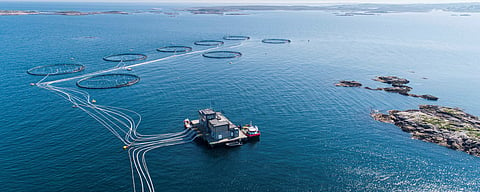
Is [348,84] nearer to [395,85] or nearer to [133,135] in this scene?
[395,85]

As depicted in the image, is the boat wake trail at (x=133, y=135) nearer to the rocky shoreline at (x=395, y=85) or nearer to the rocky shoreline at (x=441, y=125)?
the rocky shoreline at (x=441, y=125)

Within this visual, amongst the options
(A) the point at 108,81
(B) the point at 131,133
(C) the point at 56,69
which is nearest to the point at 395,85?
(B) the point at 131,133

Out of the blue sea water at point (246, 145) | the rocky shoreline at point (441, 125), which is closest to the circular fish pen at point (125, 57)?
the blue sea water at point (246, 145)

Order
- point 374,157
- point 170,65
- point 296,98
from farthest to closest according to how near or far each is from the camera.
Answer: point 170,65, point 296,98, point 374,157

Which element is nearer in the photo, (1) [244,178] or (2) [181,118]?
(1) [244,178]

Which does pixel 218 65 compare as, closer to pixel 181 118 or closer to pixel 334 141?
pixel 181 118

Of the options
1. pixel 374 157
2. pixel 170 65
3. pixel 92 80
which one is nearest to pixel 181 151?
pixel 374 157
